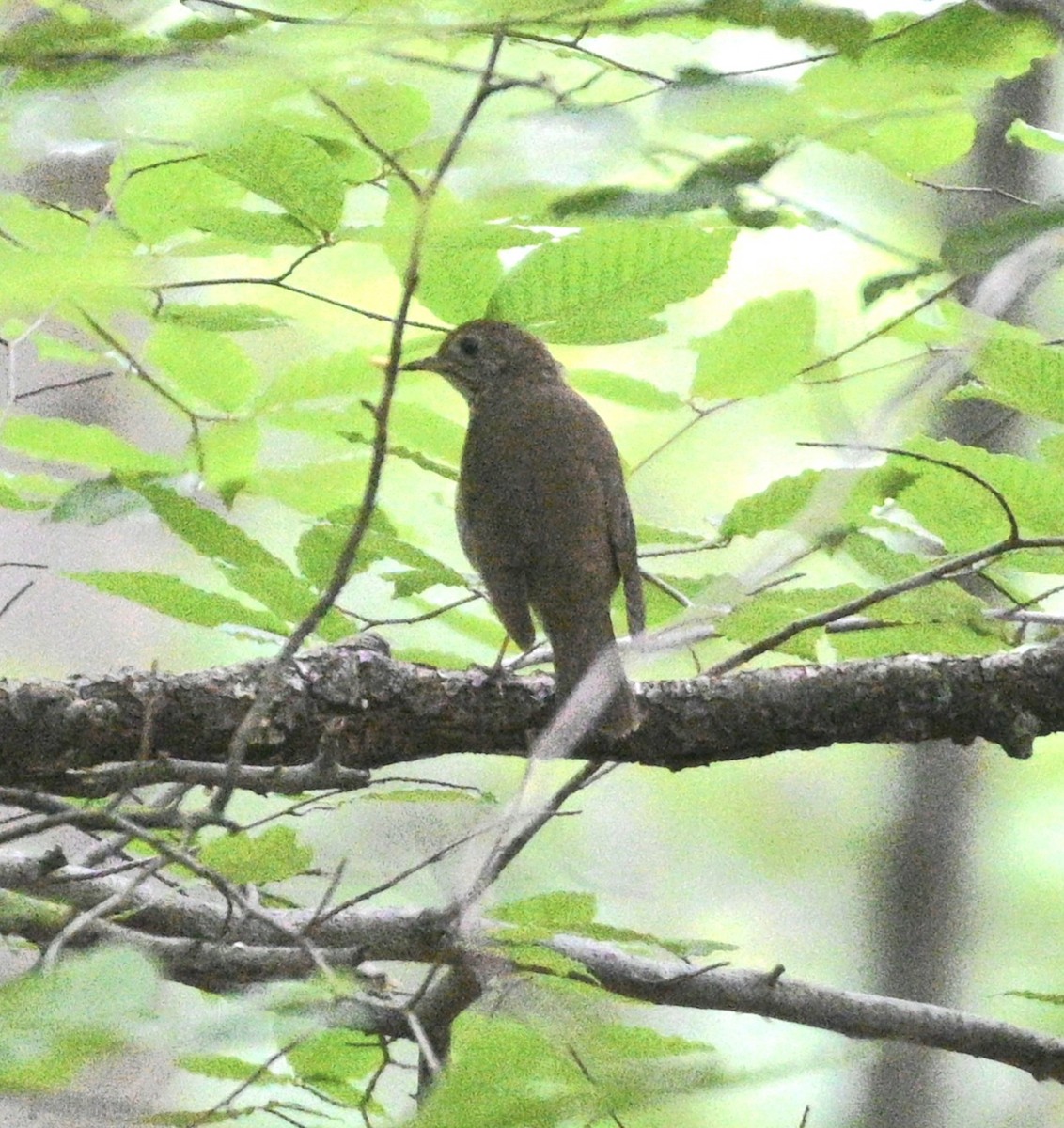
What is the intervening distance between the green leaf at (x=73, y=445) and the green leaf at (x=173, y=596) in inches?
4.5

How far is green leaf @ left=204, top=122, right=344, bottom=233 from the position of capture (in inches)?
38.9

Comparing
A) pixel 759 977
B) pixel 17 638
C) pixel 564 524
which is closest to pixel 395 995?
pixel 759 977

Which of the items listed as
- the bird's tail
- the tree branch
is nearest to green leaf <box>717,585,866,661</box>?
the bird's tail

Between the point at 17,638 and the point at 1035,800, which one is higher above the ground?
the point at 17,638

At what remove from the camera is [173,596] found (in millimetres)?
Result: 1296

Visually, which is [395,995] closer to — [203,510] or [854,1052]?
[203,510]

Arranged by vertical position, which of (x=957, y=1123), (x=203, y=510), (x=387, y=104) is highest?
(x=387, y=104)

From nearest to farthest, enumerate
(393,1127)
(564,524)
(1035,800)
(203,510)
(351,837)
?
(393,1127) < (203,510) < (351,837) < (564,524) < (1035,800)

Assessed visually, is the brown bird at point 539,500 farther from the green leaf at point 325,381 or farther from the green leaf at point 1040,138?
the green leaf at point 1040,138

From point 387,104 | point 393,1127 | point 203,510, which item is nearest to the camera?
point 393,1127

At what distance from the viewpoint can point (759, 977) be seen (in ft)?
5.01

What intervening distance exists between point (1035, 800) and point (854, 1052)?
14.7 feet

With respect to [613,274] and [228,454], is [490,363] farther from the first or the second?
[613,274]

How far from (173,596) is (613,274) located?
0.52 meters
